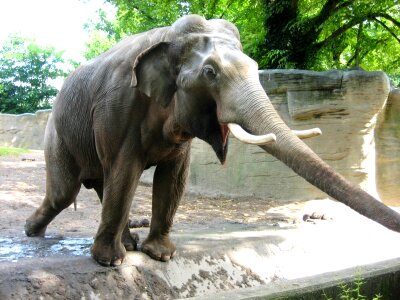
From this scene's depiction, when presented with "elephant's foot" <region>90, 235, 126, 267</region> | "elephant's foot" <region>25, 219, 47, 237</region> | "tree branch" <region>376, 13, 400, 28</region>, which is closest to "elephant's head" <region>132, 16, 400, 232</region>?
"elephant's foot" <region>90, 235, 126, 267</region>

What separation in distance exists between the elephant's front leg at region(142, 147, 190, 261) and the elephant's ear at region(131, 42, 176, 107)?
789 mm

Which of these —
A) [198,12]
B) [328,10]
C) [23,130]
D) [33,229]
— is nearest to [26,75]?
[23,130]

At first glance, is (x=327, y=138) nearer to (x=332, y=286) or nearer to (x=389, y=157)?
(x=389, y=157)

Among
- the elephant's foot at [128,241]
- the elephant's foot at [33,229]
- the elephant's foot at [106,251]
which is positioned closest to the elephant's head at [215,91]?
the elephant's foot at [106,251]

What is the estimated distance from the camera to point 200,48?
382 cm

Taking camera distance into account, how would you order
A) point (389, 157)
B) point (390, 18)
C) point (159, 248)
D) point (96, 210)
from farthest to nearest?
point (390, 18) → point (389, 157) → point (96, 210) → point (159, 248)

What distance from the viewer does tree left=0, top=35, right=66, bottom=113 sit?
34.7 m

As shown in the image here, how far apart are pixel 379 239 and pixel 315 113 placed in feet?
17.4

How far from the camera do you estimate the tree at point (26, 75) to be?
3469 cm

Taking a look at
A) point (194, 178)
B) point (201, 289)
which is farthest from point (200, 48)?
point (194, 178)

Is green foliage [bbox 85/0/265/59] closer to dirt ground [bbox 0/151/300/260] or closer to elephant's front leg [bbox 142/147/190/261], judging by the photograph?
dirt ground [bbox 0/151/300/260]

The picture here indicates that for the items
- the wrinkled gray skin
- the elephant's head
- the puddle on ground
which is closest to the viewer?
the elephant's head

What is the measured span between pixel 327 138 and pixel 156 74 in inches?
314

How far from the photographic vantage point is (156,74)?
3965 millimetres
